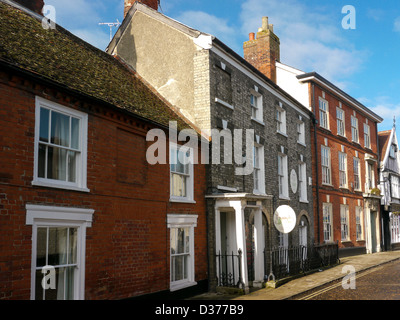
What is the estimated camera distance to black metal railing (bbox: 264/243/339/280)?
15.3m

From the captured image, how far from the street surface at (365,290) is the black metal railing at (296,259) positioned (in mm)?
1859

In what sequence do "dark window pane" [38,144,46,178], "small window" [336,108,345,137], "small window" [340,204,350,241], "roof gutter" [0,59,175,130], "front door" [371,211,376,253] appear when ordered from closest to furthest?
"roof gutter" [0,59,175,130], "dark window pane" [38,144,46,178], "small window" [340,204,350,241], "small window" [336,108,345,137], "front door" [371,211,376,253]

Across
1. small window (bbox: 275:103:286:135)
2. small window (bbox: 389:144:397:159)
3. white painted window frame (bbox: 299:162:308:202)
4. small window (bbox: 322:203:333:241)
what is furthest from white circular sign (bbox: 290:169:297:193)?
small window (bbox: 389:144:397:159)

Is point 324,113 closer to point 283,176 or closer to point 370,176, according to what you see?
point 283,176

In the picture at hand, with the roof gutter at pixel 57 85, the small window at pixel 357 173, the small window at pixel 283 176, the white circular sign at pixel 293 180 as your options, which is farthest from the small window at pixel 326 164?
the roof gutter at pixel 57 85

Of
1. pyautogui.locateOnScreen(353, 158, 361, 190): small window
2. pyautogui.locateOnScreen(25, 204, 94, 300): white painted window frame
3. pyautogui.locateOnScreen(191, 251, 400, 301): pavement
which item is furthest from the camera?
pyautogui.locateOnScreen(353, 158, 361, 190): small window

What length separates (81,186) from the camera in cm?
926

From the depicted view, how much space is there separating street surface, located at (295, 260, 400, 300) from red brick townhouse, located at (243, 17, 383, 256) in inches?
255

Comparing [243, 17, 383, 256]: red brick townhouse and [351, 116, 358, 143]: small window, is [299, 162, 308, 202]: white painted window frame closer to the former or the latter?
[243, 17, 383, 256]: red brick townhouse

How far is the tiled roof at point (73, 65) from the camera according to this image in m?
9.24

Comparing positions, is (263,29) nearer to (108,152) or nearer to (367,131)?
(367,131)

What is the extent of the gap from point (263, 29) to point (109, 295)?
1843 centimetres

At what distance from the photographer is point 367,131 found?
31.2m

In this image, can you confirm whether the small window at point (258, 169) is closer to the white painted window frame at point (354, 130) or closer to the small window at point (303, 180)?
the small window at point (303, 180)
